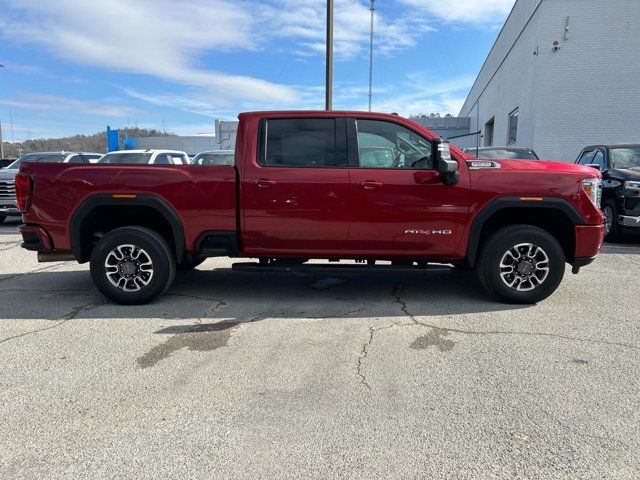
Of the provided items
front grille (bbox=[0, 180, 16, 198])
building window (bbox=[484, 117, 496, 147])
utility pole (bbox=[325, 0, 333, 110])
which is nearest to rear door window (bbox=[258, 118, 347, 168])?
utility pole (bbox=[325, 0, 333, 110])

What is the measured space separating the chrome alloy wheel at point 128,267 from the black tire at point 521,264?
3617 mm

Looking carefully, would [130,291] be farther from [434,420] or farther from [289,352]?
[434,420]

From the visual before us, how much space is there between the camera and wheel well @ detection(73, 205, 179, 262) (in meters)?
4.97

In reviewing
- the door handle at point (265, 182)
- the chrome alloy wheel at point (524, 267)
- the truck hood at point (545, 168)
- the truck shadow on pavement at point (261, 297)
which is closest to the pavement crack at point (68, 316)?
the truck shadow on pavement at point (261, 297)

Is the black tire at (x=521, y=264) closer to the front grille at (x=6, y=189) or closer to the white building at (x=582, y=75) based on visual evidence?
the front grille at (x=6, y=189)

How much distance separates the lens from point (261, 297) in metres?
5.30

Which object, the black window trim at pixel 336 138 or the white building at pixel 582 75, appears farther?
the white building at pixel 582 75

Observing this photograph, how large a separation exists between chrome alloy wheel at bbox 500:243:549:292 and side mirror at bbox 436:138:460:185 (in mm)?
1000

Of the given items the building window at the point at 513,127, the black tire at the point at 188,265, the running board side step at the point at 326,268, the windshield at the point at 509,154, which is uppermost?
the building window at the point at 513,127

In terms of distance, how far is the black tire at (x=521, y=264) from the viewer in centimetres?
475

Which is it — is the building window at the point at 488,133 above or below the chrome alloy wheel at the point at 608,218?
above

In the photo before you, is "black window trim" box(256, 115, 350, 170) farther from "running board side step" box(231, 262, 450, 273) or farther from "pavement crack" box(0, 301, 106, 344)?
Answer: "pavement crack" box(0, 301, 106, 344)

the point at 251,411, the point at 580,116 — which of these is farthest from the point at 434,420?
the point at 580,116

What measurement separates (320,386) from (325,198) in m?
2.13
